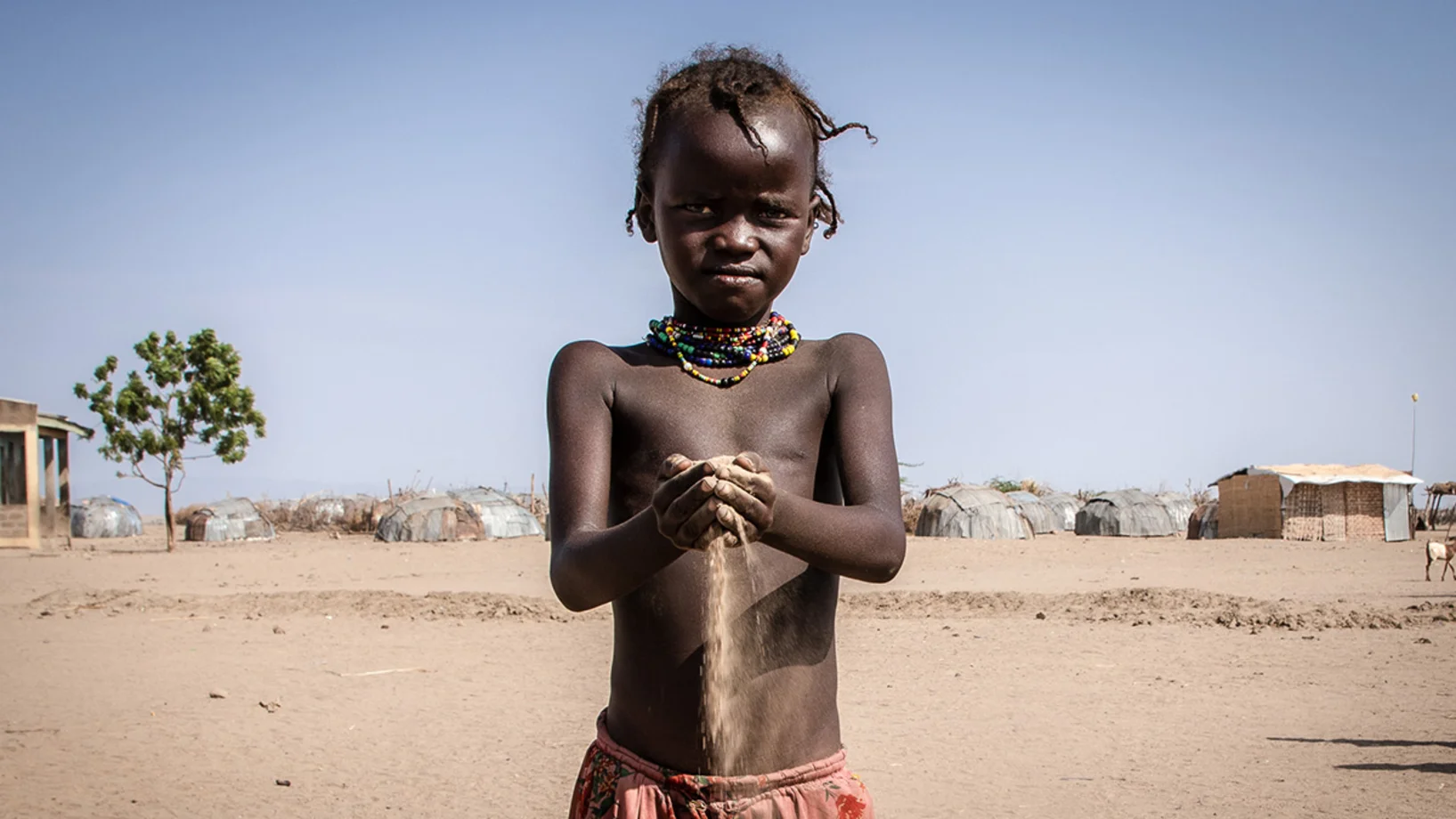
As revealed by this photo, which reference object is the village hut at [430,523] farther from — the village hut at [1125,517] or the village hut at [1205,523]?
the village hut at [1205,523]

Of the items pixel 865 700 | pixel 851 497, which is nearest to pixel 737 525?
pixel 851 497

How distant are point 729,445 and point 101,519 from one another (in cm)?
4282

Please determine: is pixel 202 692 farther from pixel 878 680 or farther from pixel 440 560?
pixel 440 560

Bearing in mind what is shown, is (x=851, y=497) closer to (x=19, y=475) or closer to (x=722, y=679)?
(x=722, y=679)

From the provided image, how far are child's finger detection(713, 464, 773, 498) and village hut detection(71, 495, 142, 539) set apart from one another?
141ft

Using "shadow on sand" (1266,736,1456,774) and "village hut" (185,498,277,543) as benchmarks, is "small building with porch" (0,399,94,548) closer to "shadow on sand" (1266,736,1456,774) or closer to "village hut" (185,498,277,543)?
"village hut" (185,498,277,543)

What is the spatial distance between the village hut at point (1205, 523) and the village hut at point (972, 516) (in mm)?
4635

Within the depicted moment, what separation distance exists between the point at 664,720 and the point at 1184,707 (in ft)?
24.8

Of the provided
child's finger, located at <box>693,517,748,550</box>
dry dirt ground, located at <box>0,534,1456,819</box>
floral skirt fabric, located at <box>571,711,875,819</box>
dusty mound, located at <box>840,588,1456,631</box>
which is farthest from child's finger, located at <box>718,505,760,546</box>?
dusty mound, located at <box>840,588,1456,631</box>

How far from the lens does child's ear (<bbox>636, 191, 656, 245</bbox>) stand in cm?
211

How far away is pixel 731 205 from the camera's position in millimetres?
1948

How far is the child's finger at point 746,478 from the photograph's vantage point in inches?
57.6

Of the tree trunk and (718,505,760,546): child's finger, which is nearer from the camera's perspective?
(718,505,760,546): child's finger

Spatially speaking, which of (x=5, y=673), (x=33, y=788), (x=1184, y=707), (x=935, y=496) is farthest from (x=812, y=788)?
(x=935, y=496)
